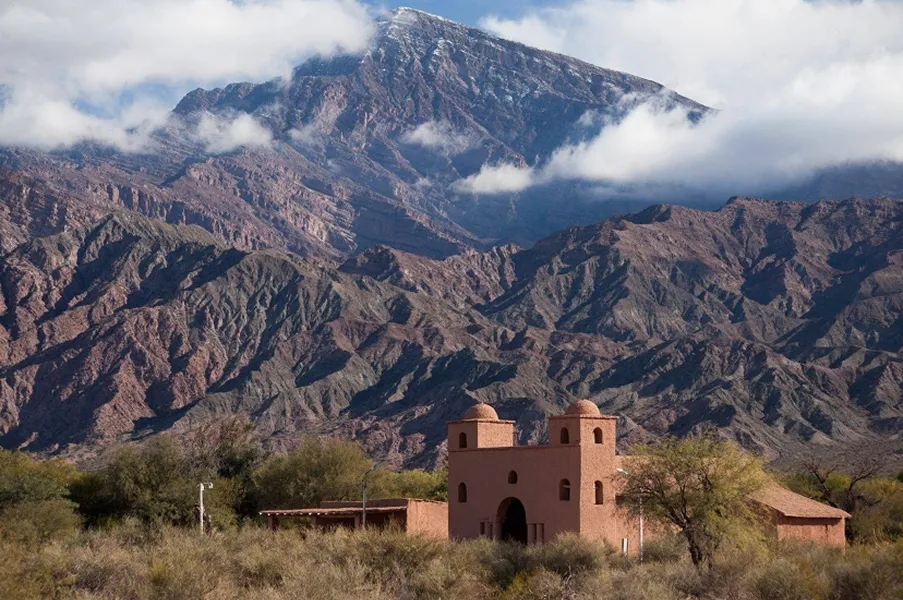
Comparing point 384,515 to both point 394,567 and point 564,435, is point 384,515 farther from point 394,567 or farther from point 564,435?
point 394,567

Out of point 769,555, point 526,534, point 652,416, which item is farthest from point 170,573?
point 652,416

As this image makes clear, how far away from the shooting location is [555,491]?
6359 centimetres

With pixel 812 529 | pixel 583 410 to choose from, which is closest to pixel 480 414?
pixel 583 410

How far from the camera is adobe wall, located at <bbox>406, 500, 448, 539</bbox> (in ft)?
215

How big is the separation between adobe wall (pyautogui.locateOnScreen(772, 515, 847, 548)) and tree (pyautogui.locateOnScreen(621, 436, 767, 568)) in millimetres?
10972

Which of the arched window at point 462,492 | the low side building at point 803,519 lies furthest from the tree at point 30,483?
the low side building at point 803,519

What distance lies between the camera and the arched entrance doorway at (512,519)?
6619 cm

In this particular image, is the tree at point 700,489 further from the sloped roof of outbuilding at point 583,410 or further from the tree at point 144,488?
the tree at point 144,488

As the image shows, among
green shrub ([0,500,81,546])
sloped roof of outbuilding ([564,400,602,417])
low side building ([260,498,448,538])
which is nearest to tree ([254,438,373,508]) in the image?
green shrub ([0,500,81,546])

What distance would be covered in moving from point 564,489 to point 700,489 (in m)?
11.1

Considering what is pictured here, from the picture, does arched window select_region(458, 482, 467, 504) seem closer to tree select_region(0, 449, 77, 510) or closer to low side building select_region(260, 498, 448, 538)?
low side building select_region(260, 498, 448, 538)

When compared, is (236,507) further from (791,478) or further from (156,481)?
(791,478)

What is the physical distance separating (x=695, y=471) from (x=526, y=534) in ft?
46.3

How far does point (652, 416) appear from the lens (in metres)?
188
